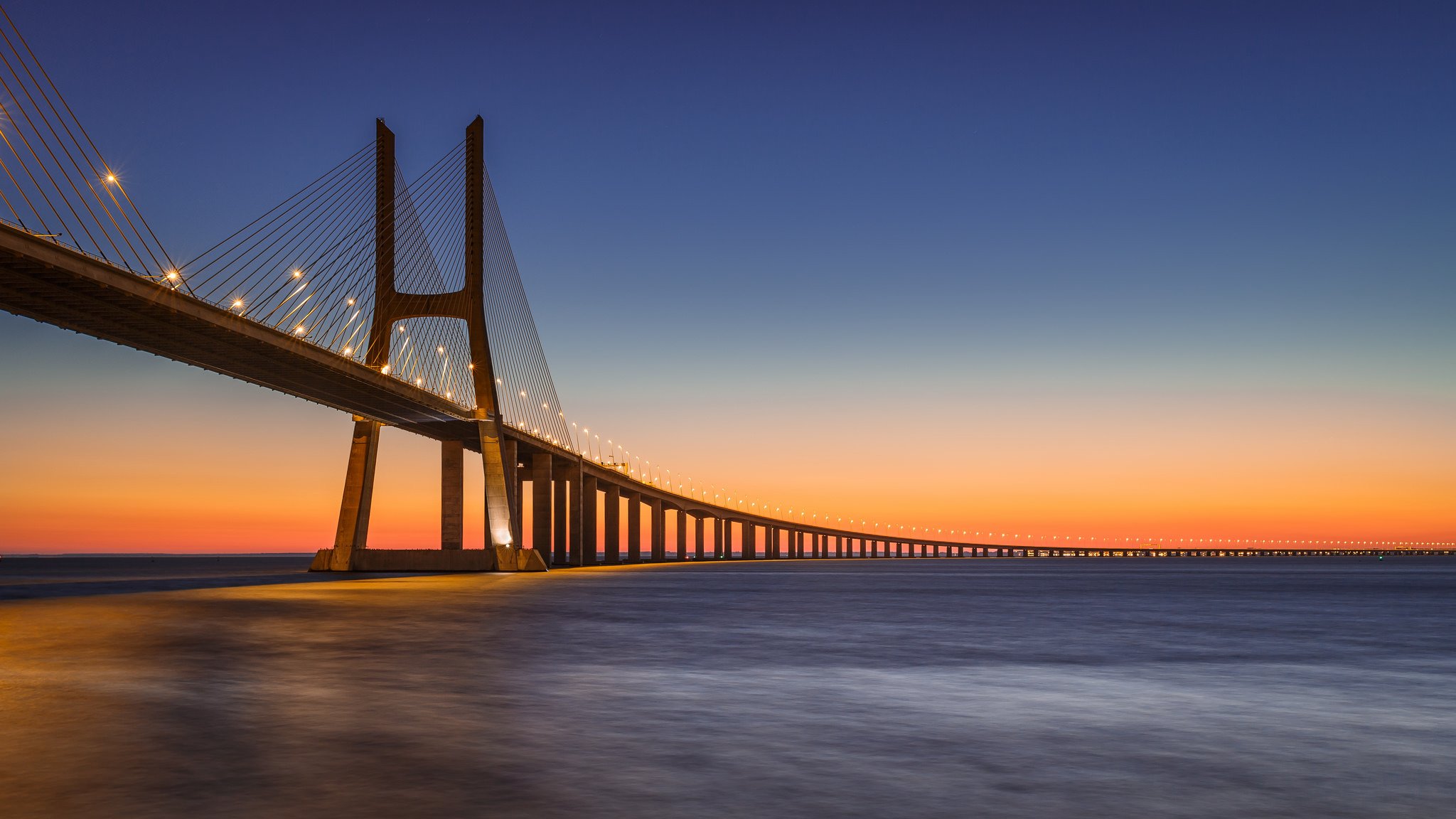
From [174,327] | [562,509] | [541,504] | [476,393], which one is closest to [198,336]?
[174,327]

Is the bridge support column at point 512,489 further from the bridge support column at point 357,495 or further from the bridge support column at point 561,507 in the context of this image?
the bridge support column at point 561,507

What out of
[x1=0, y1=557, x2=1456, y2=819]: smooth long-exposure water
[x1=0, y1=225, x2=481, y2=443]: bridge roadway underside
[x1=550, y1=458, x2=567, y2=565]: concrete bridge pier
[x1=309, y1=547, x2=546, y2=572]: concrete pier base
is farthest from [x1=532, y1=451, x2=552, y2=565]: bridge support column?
[x1=0, y1=557, x2=1456, y2=819]: smooth long-exposure water

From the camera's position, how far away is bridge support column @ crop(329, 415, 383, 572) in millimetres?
70188

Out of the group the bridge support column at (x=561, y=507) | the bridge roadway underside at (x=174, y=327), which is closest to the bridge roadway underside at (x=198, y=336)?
the bridge roadway underside at (x=174, y=327)

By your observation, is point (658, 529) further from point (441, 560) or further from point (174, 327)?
point (174, 327)

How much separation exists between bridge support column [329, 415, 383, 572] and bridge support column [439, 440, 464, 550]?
4640 mm

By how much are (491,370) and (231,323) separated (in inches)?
922

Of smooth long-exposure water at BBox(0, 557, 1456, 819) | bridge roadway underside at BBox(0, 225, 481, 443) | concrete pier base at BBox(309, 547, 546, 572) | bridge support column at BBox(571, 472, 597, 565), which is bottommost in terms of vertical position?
smooth long-exposure water at BBox(0, 557, 1456, 819)

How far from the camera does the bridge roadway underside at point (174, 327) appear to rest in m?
35.0

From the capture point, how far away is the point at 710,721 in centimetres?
1166

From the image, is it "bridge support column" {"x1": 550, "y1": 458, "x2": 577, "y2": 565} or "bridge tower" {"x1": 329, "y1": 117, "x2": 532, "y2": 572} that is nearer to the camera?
"bridge tower" {"x1": 329, "y1": 117, "x2": 532, "y2": 572}

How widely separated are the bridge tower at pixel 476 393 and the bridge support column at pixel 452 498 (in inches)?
1.8

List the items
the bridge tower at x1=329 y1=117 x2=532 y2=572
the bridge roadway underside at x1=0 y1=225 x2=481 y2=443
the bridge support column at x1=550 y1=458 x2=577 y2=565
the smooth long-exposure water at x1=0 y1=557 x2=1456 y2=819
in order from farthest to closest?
the bridge support column at x1=550 y1=458 x2=577 y2=565 → the bridge tower at x1=329 y1=117 x2=532 y2=572 → the bridge roadway underside at x1=0 y1=225 x2=481 y2=443 → the smooth long-exposure water at x1=0 y1=557 x2=1456 y2=819

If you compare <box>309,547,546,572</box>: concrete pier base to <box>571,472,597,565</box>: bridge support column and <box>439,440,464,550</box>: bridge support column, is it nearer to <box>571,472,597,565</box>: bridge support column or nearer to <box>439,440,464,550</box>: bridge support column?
<box>439,440,464,550</box>: bridge support column
